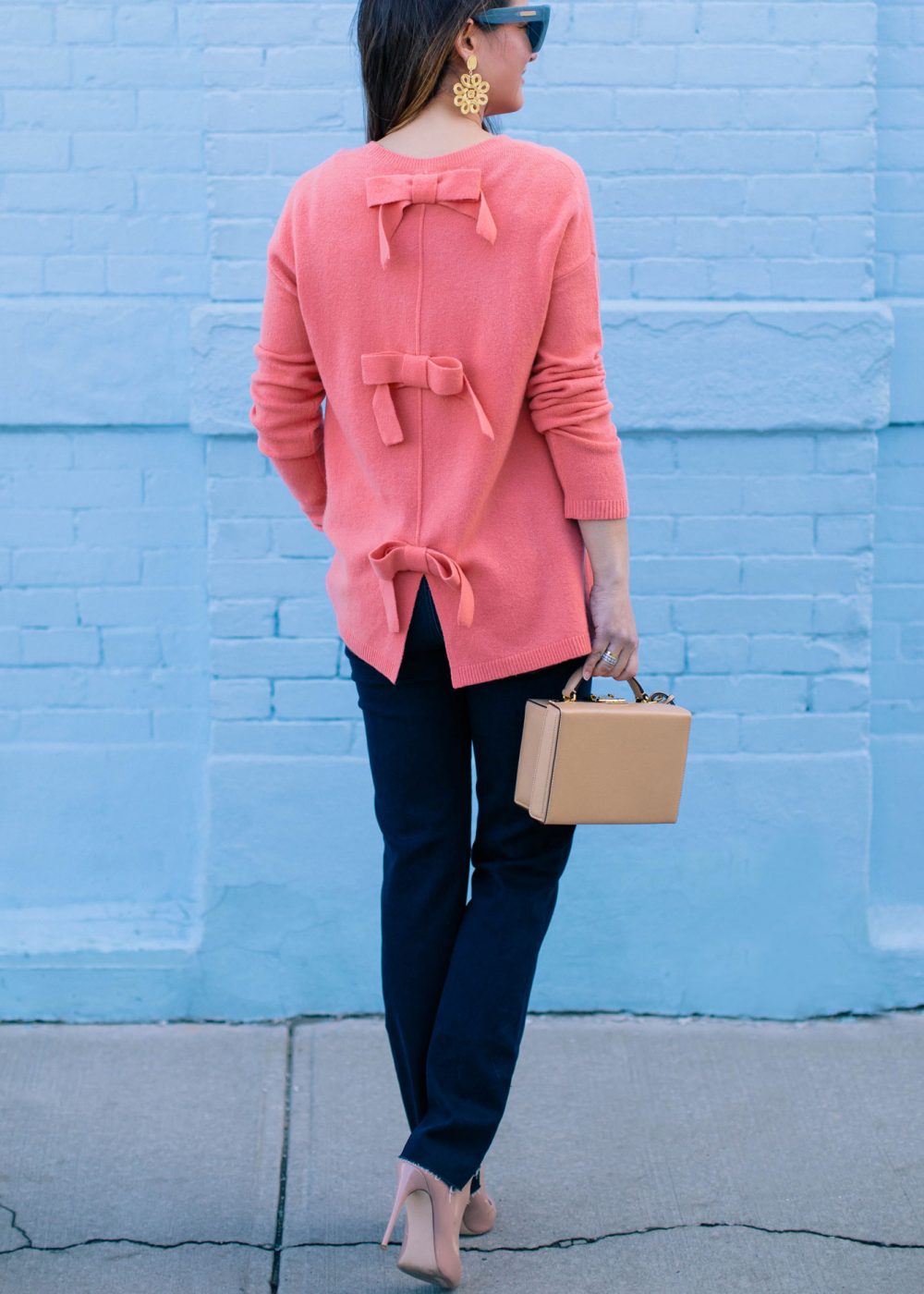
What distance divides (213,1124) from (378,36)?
1.97 meters

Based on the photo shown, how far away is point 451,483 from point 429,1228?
1.13 metres

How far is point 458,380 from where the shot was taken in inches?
77.1

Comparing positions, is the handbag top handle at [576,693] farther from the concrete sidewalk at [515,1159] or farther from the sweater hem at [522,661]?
the concrete sidewalk at [515,1159]

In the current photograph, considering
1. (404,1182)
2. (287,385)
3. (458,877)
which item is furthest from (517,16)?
(404,1182)

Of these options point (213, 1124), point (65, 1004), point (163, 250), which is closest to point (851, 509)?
point (163, 250)

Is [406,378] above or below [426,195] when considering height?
below

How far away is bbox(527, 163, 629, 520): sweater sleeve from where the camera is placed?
77.7 inches

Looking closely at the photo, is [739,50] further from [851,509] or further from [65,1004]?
[65,1004]

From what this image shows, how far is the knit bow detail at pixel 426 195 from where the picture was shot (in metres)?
1.91

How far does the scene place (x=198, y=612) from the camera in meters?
3.24

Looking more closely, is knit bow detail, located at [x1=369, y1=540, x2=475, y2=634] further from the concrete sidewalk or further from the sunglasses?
the concrete sidewalk

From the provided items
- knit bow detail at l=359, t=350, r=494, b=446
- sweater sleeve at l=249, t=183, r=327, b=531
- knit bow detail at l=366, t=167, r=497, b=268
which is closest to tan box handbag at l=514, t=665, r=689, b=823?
knit bow detail at l=359, t=350, r=494, b=446

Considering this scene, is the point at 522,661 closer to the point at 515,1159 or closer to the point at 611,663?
the point at 611,663

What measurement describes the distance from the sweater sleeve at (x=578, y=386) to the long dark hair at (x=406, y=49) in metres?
0.24
